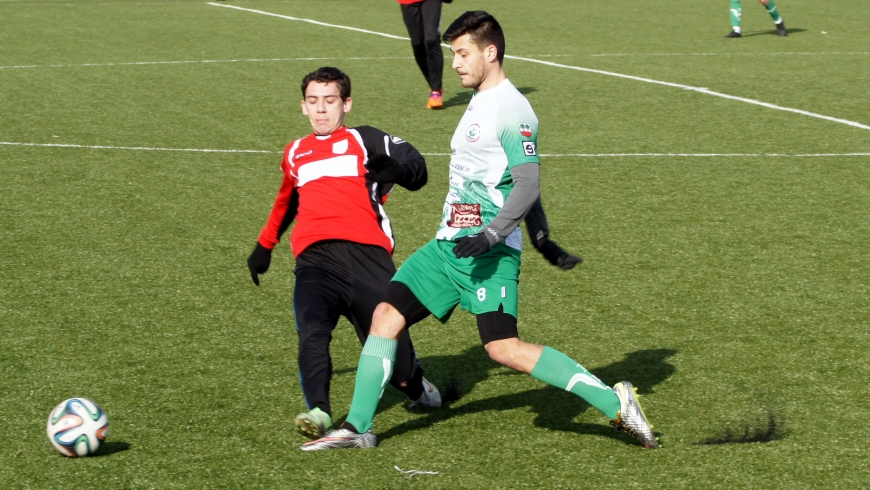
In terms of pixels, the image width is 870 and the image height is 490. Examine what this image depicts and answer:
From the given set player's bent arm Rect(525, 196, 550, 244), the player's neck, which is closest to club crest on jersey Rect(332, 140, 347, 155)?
the player's neck

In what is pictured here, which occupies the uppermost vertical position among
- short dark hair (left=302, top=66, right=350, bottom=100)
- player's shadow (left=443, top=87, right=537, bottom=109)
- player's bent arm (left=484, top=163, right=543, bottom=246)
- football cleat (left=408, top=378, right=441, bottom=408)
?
short dark hair (left=302, top=66, right=350, bottom=100)

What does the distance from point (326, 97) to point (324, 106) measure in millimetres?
44

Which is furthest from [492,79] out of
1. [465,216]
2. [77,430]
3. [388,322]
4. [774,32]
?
[774,32]

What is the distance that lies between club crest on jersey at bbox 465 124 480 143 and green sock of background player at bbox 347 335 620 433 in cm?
93

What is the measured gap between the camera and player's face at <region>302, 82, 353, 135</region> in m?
5.27

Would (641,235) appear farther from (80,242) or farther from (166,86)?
(166,86)

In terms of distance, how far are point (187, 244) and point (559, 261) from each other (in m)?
3.92

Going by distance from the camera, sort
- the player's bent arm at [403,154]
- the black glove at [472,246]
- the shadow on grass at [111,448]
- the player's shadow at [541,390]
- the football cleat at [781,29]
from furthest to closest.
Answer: the football cleat at [781,29] < the player's shadow at [541,390] < the player's bent arm at [403,154] < the shadow on grass at [111,448] < the black glove at [472,246]

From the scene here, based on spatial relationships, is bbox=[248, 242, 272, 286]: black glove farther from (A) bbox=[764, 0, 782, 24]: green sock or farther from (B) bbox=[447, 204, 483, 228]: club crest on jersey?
(A) bbox=[764, 0, 782, 24]: green sock

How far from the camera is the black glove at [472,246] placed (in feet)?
14.3

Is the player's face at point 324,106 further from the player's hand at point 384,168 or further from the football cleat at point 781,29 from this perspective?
the football cleat at point 781,29

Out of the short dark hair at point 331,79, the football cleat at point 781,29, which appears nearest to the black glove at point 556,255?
the short dark hair at point 331,79

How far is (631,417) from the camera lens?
4.70 metres

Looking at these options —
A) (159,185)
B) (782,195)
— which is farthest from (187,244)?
(782,195)
